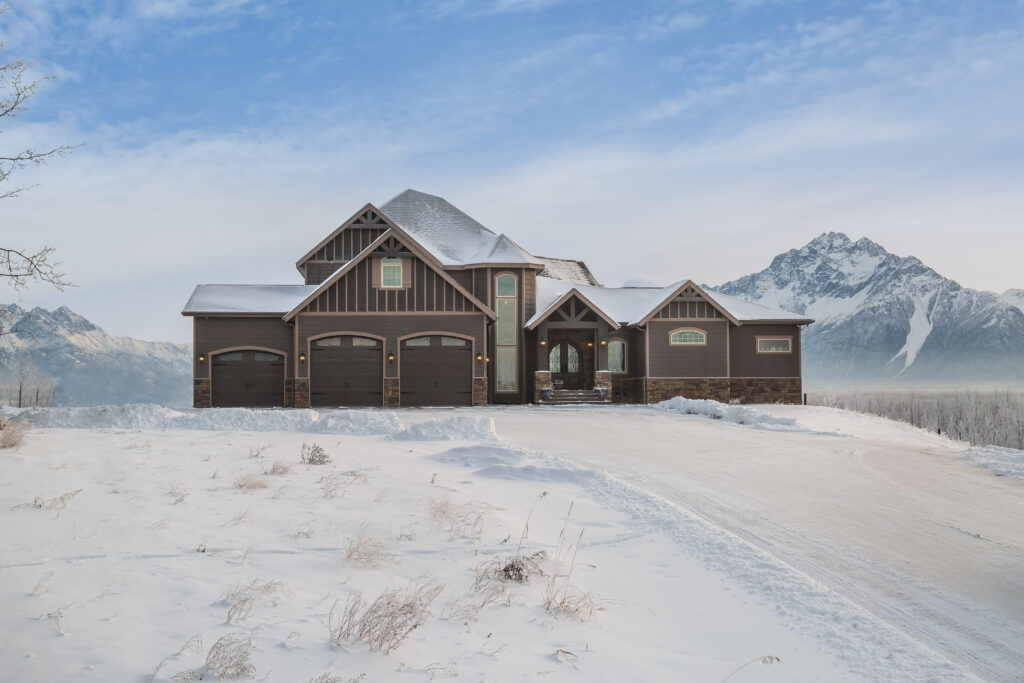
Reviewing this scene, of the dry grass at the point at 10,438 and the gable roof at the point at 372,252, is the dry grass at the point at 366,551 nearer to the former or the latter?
the dry grass at the point at 10,438

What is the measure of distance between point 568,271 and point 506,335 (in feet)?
34.9

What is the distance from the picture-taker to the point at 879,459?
43.2 feet

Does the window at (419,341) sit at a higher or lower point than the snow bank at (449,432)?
higher

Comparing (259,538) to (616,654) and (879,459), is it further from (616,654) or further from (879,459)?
(879,459)

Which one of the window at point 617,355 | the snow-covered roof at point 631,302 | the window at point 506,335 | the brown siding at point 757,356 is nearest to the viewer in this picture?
the window at point 506,335

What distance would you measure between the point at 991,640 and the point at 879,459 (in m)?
9.27

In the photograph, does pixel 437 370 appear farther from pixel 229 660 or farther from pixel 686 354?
pixel 229 660

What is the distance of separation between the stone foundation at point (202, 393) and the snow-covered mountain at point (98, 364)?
Result: 189 ft

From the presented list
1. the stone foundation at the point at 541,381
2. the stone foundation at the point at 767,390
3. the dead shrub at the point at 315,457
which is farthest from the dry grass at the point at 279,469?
the stone foundation at the point at 767,390

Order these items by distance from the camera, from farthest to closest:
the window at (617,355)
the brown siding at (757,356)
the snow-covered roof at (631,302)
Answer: the window at (617,355) < the brown siding at (757,356) < the snow-covered roof at (631,302)

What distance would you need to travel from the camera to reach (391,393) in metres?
29.2

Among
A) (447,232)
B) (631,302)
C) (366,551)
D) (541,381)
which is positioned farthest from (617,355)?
(366,551)

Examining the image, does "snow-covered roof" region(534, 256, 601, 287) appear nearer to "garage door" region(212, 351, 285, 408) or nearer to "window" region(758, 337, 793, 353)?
"window" region(758, 337, 793, 353)

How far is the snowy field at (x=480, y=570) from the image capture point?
373 centimetres
